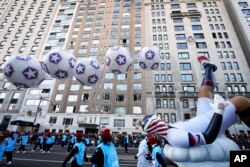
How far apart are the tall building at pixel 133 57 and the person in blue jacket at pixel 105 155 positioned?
31.9 meters

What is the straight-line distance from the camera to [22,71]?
7.78 metres

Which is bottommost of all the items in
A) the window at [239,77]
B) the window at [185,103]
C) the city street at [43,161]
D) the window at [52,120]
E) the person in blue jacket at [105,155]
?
the city street at [43,161]

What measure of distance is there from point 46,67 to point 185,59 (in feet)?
120

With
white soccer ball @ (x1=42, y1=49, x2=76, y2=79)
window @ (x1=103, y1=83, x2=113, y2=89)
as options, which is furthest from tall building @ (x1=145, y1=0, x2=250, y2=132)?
white soccer ball @ (x1=42, y1=49, x2=76, y2=79)

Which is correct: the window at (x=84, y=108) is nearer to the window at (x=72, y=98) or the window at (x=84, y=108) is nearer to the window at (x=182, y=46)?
the window at (x=72, y=98)

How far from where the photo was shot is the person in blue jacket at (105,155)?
355cm

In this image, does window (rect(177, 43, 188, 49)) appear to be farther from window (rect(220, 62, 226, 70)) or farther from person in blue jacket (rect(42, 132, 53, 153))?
person in blue jacket (rect(42, 132, 53, 153))

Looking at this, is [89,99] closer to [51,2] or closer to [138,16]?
[138,16]

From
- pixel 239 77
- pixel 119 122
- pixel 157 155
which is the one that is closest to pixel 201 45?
pixel 239 77

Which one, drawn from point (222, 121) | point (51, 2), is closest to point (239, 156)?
point (222, 121)

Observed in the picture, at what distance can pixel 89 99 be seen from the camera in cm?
3878

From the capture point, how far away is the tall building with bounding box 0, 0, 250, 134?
3631cm

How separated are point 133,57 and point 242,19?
2664cm

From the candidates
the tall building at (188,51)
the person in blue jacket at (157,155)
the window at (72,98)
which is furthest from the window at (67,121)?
the person in blue jacket at (157,155)
